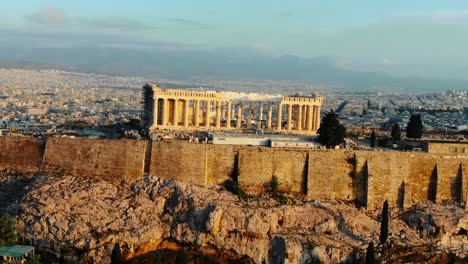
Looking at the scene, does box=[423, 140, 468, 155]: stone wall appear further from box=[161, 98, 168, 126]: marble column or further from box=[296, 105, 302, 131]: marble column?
box=[161, 98, 168, 126]: marble column

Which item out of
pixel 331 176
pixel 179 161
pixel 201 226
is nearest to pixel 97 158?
pixel 179 161

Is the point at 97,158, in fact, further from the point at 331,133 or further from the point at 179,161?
the point at 331,133

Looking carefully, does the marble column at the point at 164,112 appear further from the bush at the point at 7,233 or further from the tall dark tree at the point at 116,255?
the tall dark tree at the point at 116,255

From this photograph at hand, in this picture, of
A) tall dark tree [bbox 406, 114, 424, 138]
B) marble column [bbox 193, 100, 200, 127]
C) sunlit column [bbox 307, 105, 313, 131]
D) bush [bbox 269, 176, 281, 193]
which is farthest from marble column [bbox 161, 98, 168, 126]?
tall dark tree [bbox 406, 114, 424, 138]

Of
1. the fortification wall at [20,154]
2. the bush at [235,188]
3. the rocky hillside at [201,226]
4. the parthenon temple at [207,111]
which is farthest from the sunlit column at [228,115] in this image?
the fortification wall at [20,154]

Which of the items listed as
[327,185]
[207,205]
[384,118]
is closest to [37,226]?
[207,205]
